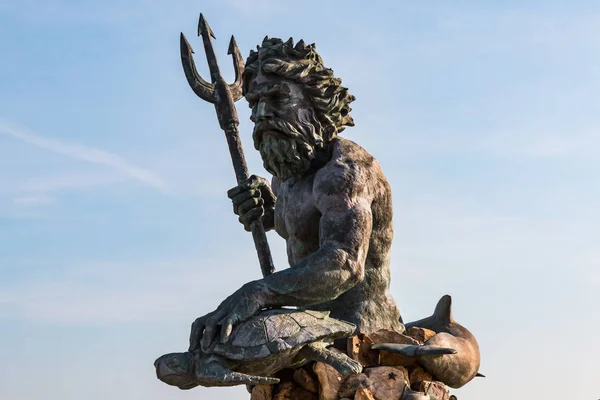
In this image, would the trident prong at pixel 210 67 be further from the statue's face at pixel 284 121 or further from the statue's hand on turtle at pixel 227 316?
the statue's hand on turtle at pixel 227 316

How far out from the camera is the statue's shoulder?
32.1ft

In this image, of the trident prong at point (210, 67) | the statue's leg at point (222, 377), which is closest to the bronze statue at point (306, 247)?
the statue's leg at point (222, 377)

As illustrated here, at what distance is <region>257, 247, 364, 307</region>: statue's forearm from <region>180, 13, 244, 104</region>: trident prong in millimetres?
2346

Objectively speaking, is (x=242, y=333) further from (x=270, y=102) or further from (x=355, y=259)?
(x=270, y=102)

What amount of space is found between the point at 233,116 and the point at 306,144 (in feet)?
4.17

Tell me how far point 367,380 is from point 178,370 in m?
1.42

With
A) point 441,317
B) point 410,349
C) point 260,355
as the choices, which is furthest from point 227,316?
point 441,317

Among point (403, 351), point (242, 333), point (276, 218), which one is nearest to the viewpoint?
point (242, 333)

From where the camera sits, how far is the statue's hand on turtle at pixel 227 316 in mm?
9094

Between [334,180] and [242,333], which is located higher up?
[334,180]

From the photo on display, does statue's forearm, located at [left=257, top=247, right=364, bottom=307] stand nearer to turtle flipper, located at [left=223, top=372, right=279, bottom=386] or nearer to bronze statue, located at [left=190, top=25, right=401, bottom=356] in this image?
bronze statue, located at [left=190, top=25, right=401, bottom=356]

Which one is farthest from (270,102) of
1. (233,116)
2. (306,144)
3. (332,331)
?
(332,331)

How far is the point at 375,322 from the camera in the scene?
1013 centimetres

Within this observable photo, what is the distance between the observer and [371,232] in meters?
10.0
